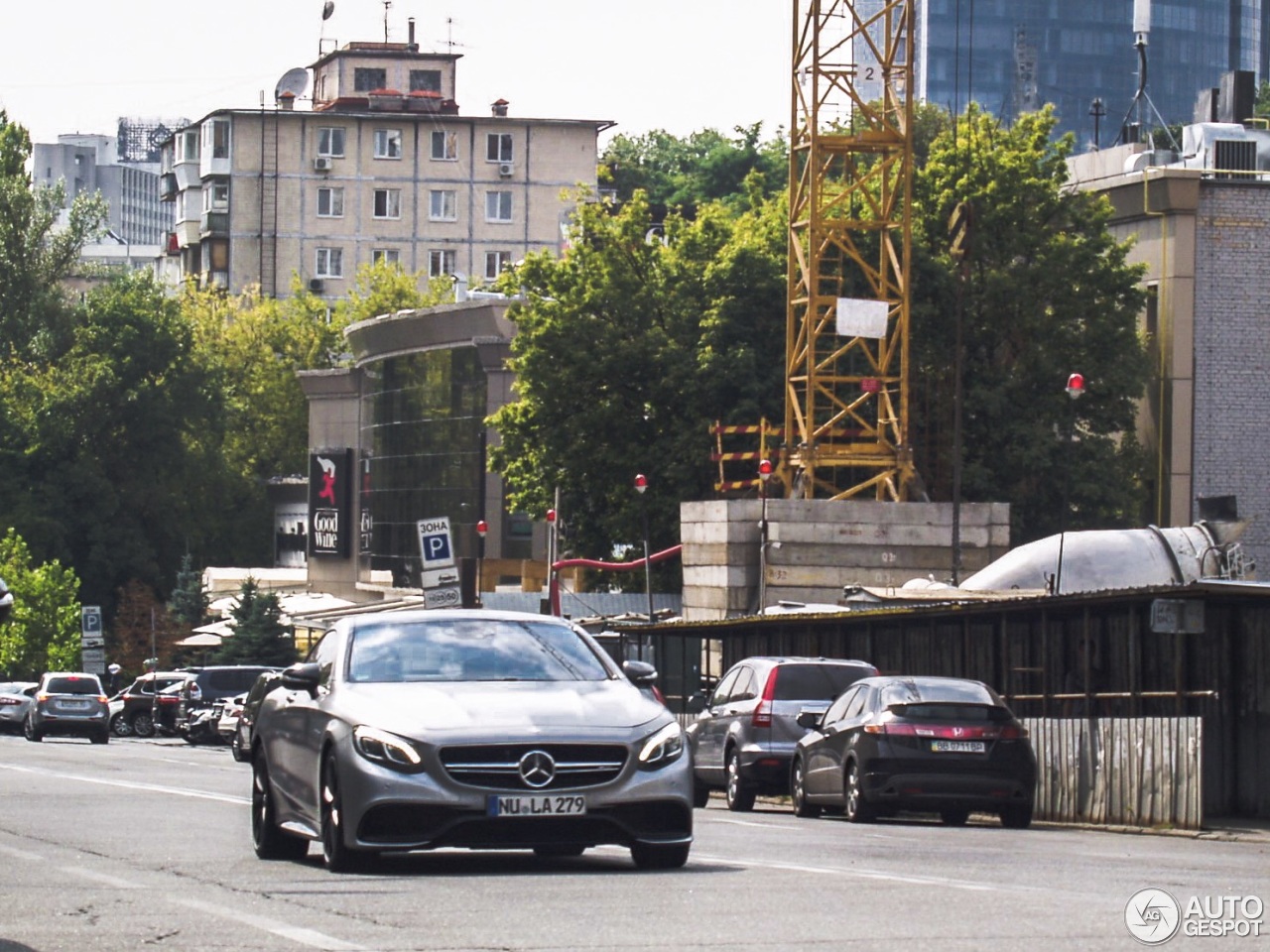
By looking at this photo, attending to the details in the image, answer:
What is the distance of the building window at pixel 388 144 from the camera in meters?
122

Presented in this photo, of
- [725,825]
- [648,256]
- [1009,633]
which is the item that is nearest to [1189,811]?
[725,825]

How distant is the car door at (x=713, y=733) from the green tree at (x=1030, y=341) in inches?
1149

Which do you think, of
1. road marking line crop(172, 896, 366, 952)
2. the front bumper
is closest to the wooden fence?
the front bumper

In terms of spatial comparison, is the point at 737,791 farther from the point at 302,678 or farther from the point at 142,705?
the point at 142,705

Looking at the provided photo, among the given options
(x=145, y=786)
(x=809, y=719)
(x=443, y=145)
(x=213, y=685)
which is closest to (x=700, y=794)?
(x=809, y=719)

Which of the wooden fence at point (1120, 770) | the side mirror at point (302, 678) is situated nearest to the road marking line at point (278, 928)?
the side mirror at point (302, 678)

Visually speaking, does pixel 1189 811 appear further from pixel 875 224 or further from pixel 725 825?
pixel 875 224

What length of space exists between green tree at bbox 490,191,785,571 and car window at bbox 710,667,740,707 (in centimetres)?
3085

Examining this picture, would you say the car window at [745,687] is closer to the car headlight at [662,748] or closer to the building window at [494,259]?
the car headlight at [662,748]

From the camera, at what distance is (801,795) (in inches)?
986

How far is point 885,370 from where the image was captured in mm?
57375

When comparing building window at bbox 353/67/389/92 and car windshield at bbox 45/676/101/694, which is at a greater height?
building window at bbox 353/67/389/92

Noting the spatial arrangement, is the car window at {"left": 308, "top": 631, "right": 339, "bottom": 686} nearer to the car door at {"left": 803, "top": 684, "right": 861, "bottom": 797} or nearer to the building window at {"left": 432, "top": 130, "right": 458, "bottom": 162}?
the car door at {"left": 803, "top": 684, "right": 861, "bottom": 797}

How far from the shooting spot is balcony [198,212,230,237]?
4813 inches
